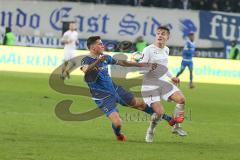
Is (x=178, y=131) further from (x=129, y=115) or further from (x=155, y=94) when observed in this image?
(x=129, y=115)

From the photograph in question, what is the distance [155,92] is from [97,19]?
25.2m

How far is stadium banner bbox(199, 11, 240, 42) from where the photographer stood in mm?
38844

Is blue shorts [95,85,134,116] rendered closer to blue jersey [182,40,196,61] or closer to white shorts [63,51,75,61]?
blue jersey [182,40,196,61]

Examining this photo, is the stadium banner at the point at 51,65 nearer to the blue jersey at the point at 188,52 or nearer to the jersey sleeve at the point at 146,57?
the blue jersey at the point at 188,52

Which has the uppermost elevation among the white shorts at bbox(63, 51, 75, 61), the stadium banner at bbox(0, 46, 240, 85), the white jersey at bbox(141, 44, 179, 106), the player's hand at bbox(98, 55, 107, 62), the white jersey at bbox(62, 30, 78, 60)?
the player's hand at bbox(98, 55, 107, 62)

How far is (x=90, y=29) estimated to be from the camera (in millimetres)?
39312

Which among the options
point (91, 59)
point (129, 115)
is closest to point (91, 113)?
point (129, 115)

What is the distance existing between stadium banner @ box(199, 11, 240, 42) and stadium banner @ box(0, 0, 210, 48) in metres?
0.34

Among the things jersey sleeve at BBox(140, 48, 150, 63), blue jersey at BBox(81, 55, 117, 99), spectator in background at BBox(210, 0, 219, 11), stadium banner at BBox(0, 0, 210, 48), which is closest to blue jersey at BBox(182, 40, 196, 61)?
stadium banner at BBox(0, 0, 210, 48)

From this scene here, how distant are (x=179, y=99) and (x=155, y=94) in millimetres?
543

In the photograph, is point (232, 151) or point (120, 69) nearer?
point (232, 151)

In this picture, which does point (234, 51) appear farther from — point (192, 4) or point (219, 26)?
point (192, 4)

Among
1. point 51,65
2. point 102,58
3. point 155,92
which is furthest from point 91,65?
point 51,65

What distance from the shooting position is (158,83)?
575 inches
